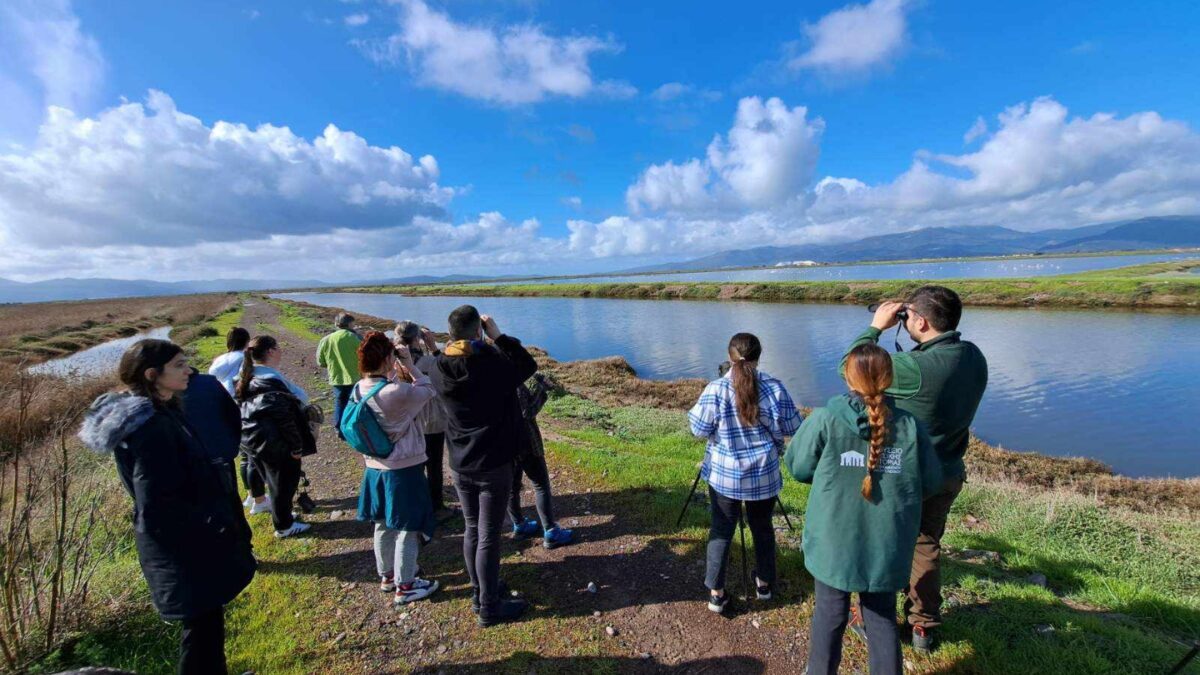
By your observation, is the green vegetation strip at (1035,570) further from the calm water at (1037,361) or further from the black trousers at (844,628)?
the calm water at (1037,361)

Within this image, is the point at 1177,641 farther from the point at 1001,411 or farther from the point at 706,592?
the point at 1001,411

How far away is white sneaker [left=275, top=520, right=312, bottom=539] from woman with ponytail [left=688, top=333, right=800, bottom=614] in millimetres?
5286

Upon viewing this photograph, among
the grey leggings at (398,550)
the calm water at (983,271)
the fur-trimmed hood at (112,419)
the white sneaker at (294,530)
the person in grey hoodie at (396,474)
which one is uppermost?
the calm water at (983,271)

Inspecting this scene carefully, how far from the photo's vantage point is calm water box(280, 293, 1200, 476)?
1334cm

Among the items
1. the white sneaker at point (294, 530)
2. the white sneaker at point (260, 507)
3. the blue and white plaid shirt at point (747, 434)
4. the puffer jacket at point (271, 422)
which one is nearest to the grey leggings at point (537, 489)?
the blue and white plaid shirt at point (747, 434)

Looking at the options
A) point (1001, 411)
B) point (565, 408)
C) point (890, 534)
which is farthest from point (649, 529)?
point (1001, 411)

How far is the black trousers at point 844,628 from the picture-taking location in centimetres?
306

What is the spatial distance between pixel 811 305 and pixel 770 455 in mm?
52020

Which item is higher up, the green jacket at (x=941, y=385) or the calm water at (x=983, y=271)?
the calm water at (x=983, y=271)

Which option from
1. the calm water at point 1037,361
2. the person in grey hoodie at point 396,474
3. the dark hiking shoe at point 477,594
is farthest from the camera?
the calm water at point 1037,361

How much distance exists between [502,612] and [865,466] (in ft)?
11.2

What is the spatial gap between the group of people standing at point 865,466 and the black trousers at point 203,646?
12.6 feet

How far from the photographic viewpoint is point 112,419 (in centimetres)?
278

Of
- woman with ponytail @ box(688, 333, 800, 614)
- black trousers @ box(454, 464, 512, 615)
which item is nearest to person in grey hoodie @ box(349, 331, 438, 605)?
black trousers @ box(454, 464, 512, 615)
